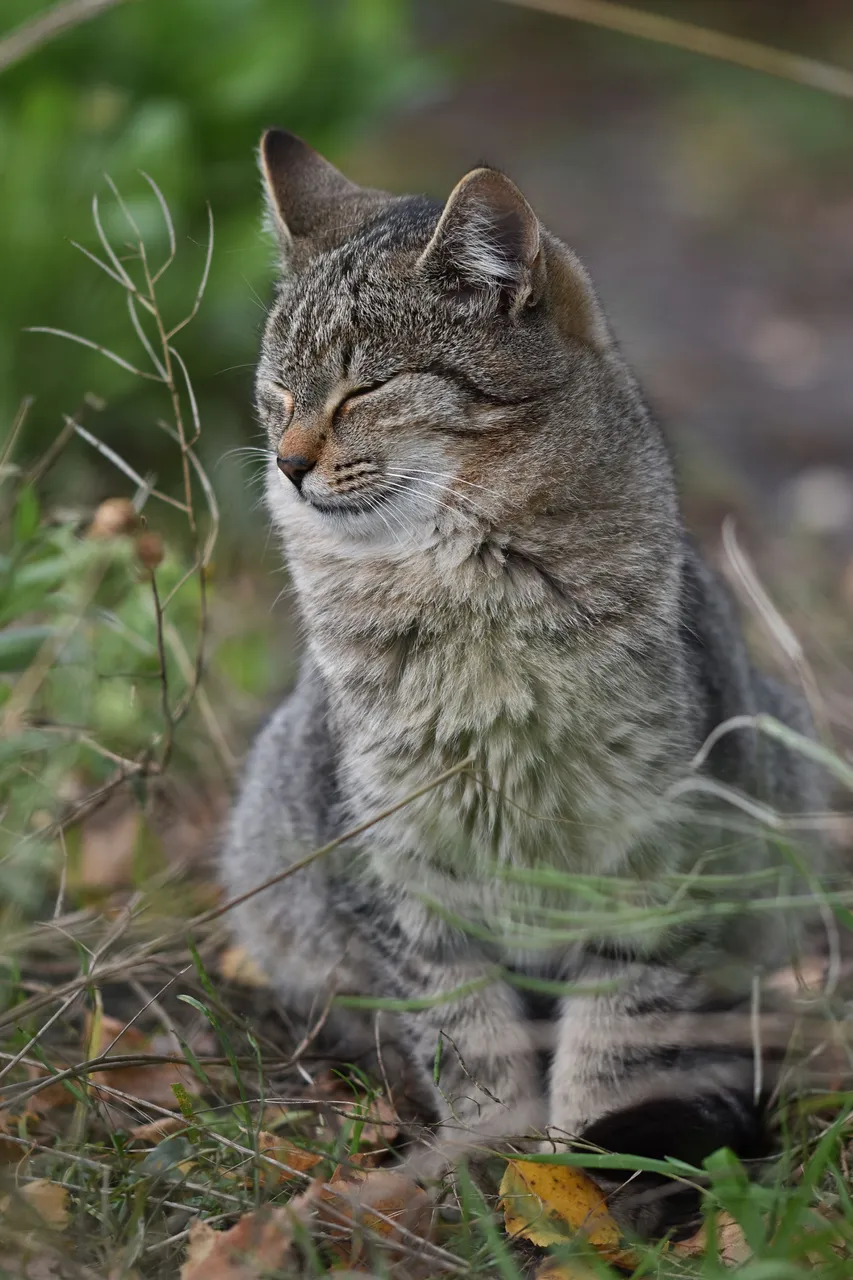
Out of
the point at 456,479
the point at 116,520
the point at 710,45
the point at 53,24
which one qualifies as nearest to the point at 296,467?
the point at 456,479

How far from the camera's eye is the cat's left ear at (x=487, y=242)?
2.46 meters

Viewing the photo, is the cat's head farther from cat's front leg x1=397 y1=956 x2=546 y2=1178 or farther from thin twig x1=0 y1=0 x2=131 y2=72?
cat's front leg x1=397 y1=956 x2=546 y2=1178

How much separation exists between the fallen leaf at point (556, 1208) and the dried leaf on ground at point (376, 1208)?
0.15 m

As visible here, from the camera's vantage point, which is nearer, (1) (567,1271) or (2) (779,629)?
(1) (567,1271)

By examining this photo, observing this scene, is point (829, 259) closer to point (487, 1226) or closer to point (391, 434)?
point (391, 434)

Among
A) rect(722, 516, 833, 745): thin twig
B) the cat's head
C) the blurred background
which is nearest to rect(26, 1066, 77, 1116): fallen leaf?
the blurred background

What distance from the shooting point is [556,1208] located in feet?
7.69

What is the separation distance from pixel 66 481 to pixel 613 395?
2960 mm

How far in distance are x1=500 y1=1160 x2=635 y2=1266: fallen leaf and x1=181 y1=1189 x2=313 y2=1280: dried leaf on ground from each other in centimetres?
41

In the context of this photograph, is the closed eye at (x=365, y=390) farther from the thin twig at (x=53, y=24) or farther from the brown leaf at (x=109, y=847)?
the brown leaf at (x=109, y=847)

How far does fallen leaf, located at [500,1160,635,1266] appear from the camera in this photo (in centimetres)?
224

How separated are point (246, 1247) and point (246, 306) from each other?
175 inches

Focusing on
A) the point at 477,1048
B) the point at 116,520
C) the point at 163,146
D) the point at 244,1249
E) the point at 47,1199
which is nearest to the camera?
the point at 244,1249

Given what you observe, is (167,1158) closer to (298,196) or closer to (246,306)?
(298,196)
